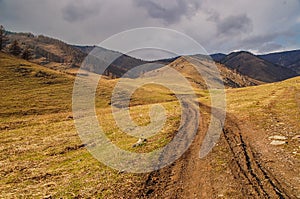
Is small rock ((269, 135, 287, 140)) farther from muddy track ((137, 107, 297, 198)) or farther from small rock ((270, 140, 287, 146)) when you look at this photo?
muddy track ((137, 107, 297, 198))

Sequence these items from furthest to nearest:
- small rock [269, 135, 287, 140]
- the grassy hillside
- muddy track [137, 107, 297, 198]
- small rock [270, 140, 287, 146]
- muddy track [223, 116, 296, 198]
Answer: small rock [269, 135, 287, 140] → small rock [270, 140, 287, 146] → the grassy hillside → muddy track [137, 107, 297, 198] → muddy track [223, 116, 296, 198]

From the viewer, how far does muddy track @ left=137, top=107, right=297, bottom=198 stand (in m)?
14.8

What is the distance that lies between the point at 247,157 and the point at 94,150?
15.4 m

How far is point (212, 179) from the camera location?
16.9 metres

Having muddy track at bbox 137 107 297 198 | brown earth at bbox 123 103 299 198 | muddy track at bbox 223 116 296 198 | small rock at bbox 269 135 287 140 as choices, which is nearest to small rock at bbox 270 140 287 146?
small rock at bbox 269 135 287 140

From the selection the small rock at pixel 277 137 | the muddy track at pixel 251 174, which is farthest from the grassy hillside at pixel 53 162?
the small rock at pixel 277 137

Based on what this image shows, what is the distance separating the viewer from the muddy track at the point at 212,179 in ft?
48.6

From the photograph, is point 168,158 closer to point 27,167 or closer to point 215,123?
point 27,167

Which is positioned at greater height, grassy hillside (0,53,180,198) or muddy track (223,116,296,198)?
muddy track (223,116,296,198)

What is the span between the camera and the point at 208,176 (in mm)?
17406

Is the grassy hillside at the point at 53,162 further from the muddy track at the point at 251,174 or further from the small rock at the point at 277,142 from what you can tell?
the small rock at the point at 277,142

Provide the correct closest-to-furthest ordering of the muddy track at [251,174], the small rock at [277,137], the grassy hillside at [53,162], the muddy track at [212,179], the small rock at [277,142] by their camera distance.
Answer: the muddy track at [251,174] → the muddy track at [212,179] → the grassy hillside at [53,162] → the small rock at [277,142] → the small rock at [277,137]

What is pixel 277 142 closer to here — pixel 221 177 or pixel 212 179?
pixel 221 177

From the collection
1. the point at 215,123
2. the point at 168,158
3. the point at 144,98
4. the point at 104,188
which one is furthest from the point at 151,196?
the point at 144,98
